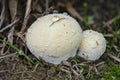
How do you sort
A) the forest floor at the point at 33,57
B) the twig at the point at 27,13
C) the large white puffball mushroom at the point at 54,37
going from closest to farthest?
the large white puffball mushroom at the point at 54,37, the forest floor at the point at 33,57, the twig at the point at 27,13

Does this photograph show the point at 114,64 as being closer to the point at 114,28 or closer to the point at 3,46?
the point at 114,28

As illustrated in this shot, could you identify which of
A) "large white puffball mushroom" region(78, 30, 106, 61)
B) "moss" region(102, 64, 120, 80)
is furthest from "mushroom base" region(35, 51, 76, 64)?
"moss" region(102, 64, 120, 80)

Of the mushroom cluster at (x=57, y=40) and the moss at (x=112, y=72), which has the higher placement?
the mushroom cluster at (x=57, y=40)

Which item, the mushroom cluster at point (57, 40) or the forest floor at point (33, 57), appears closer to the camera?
the mushroom cluster at point (57, 40)

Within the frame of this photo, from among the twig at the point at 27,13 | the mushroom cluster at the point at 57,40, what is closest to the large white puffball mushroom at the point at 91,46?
the mushroom cluster at the point at 57,40

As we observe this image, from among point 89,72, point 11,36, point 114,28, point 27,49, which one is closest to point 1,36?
point 11,36

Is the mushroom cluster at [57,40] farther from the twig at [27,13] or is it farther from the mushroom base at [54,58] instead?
the twig at [27,13]

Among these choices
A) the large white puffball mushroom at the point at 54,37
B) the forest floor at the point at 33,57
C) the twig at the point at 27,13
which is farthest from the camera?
the twig at the point at 27,13

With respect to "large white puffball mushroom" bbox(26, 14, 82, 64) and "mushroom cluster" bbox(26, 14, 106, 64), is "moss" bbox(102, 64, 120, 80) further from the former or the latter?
"large white puffball mushroom" bbox(26, 14, 82, 64)
